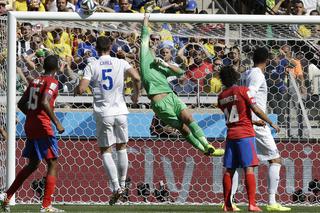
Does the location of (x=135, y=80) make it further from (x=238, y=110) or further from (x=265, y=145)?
(x=265, y=145)

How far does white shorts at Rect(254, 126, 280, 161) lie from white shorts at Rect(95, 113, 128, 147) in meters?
1.63

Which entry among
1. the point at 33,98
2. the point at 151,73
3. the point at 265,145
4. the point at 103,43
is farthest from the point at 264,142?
the point at 33,98

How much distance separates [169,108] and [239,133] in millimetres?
1515

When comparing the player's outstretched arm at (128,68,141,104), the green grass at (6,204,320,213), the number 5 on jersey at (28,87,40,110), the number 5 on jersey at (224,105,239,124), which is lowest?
the green grass at (6,204,320,213)

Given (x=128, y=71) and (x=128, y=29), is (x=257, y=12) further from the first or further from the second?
(x=128, y=71)

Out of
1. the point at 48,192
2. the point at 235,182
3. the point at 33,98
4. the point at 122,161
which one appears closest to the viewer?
the point at 48,192

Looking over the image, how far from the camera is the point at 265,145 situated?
12500 mm

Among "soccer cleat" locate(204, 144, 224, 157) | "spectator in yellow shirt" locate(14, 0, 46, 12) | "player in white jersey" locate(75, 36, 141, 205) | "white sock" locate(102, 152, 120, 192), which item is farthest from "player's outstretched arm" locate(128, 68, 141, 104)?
"spectator in yellow shirt" locate(14, 0, 46, 12)

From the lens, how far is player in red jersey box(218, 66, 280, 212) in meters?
11.3

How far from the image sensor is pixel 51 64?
11258 millimetres

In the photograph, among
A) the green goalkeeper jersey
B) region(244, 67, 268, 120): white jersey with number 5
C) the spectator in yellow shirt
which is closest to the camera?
region(244, 67, 268, 120): white jersey with number 5

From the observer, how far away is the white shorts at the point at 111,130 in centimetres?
1230

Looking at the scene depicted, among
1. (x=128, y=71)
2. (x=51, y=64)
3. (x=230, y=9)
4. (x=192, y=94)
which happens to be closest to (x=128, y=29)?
(x=192, y=94)

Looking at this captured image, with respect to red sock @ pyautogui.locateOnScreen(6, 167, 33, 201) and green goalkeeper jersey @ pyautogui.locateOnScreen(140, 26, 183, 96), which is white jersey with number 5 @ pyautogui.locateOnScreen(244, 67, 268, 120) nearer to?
green goalkeeper jersey @ pyautogui.locateOnScreen(140, 26, 183, 96)
